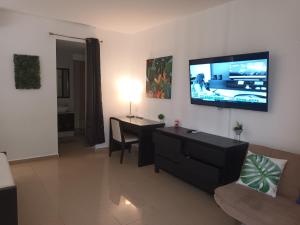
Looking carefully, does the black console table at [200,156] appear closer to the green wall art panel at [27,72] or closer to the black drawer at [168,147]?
the black drawer at [168,147]

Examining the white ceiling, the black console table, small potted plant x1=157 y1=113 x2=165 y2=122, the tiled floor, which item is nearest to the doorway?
the tiled floor

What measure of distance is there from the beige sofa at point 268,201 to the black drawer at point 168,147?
96 centimetres

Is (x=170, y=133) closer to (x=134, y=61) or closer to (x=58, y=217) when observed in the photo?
(x=58, y=217)

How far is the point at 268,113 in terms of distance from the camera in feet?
8.57

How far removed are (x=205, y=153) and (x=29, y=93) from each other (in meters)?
3.00

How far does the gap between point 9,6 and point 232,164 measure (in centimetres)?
376

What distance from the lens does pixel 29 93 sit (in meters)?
3.87

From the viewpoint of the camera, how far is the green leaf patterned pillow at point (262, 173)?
7.07 feet

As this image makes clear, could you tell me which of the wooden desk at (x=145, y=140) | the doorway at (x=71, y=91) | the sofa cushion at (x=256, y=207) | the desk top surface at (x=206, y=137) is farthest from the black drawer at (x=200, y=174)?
the doorway at (x=71, y=91)

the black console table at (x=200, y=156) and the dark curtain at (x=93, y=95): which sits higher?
the dark curtain at (x=93, y=95)

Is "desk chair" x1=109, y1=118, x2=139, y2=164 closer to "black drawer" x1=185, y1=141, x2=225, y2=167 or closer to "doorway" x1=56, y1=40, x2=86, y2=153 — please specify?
"black drawer" x1=185, y1=141, x2=225, y2=167

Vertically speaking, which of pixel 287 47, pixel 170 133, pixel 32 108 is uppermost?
pixel 287 47

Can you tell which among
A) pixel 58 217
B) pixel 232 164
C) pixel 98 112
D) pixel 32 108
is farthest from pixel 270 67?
pixel 32 108

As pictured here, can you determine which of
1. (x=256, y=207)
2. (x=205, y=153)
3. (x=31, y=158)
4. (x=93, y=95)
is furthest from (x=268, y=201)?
(x=31, y=158)
